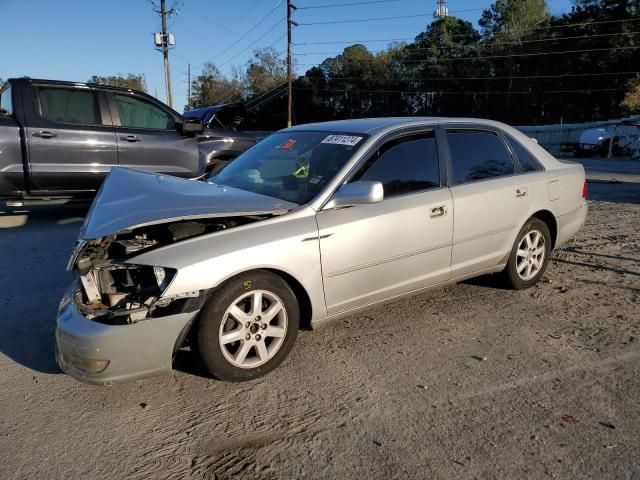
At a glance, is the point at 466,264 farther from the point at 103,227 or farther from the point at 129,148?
the point at 129,148

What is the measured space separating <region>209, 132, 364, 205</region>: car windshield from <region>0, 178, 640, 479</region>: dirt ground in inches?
44.8

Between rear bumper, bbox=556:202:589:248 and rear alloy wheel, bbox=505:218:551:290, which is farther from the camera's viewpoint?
rear bumper, bbox=556:202:589:248

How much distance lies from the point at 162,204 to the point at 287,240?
817mm

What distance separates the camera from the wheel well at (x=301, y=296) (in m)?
3.15

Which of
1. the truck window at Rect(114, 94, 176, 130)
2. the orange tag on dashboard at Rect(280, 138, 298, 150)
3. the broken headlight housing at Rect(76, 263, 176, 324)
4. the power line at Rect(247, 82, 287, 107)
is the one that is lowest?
the broken headlight housing at Rect(76, 263, 176, 324)

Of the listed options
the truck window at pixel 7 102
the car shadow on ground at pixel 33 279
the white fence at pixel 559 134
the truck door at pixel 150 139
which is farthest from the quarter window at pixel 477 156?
the white fence at pixel 559 134

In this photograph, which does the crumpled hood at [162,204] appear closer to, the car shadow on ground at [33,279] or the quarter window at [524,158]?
Result: the car shadow on ground at [33,279]

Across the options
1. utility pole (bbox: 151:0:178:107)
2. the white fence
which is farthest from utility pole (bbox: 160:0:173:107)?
the white fence

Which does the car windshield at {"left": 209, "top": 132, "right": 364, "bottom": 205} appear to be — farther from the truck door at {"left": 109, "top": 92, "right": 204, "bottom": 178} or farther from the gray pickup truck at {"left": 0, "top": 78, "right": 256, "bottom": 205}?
the truck door at {"left": 109, "top": 92, "right": 204, "bottom": 178}

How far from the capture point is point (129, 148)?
7590 millimetres

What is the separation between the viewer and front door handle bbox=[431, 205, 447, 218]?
376cm

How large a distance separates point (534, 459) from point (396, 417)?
705 mm

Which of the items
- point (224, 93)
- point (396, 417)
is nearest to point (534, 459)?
point (396, 417)

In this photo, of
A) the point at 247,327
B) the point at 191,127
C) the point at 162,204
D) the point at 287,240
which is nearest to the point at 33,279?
the point at 162,204
